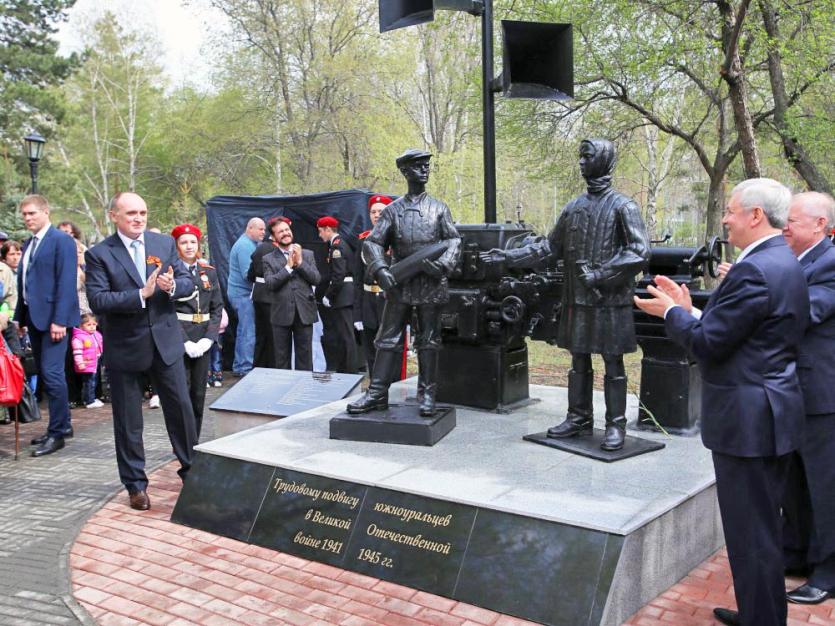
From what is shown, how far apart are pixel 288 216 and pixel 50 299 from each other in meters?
4.68

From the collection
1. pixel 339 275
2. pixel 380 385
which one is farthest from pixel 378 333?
pixel 339 275

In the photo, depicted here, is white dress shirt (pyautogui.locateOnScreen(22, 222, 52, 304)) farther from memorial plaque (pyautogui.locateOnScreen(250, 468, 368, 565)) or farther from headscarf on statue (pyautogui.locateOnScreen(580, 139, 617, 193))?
headscarf on statue (pyautogui.locateOnScreen(580, 139, 617, 193))

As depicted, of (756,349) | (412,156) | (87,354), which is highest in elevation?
(412,156)

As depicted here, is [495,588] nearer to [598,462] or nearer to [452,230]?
[598,462]

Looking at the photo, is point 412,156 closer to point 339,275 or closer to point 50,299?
point 50,299

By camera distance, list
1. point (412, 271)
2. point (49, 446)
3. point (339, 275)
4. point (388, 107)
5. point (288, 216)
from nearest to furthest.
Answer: point (412, 271), point (49, 446), point (339, 275), point (288, 216), point (388, 107)

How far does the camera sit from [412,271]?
18.0ft

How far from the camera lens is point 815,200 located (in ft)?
13.4

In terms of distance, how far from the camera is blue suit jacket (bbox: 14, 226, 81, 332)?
272 inches

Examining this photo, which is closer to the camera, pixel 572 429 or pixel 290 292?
pixel 572 429

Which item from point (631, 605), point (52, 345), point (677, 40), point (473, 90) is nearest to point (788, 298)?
point (631, 605)

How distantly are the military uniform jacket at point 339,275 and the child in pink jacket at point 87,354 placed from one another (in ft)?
8.87

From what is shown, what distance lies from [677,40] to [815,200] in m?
10.9

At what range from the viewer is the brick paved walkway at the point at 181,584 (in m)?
3.79
